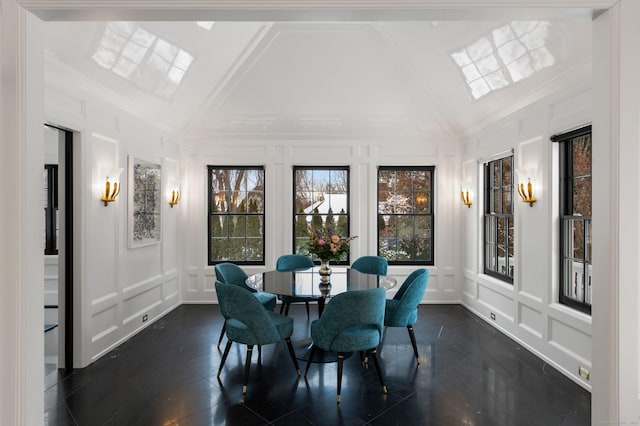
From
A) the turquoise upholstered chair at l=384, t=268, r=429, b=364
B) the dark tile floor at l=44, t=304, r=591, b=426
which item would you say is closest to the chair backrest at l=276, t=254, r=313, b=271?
the dark tile floor at l=44, t=304, r=591, b=426

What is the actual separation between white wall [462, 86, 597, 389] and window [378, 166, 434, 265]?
1.28 meters

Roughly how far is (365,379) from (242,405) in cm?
108

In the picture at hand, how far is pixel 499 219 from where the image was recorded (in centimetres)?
438

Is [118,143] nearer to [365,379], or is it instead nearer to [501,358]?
[365,379]

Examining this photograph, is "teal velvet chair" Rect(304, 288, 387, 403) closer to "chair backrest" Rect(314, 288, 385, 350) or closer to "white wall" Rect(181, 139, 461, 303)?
"chair backrest" Rect(314, 288, 385, 350)

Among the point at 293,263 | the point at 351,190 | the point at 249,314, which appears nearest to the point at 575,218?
the point at 351,190

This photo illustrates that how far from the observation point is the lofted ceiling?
2.87 metres

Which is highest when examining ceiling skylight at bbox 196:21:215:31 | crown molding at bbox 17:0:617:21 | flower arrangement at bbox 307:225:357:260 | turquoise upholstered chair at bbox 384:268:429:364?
ceiling skylight at bbox 196:21:215:31

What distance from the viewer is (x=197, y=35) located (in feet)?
11.1

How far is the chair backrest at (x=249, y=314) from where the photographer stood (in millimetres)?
2672

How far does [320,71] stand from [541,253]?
11.2 feet

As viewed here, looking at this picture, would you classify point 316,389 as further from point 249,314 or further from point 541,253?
point 541,253

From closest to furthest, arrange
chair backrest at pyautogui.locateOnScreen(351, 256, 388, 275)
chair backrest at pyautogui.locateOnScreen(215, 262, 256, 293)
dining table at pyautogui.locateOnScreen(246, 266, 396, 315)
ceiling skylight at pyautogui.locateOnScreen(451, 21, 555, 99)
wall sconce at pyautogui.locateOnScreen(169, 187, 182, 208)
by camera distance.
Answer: ceiling skylight at pyautogui.locateOnScreen(451, 21, 555, 99)
dining table at pyautogui.locateOnScreen(246, 266, 396, 315)
chair backrest at pyautogui.locateOnScreen(215, 262, 256, 293)
chair backrest at pyautogui.locateOnScreen(351, 256, 388, 275)
wall sconce at pyautogui.locateOnScreen(169, 187, 182, 208)

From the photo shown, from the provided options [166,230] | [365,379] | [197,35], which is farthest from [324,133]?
[365,379]
